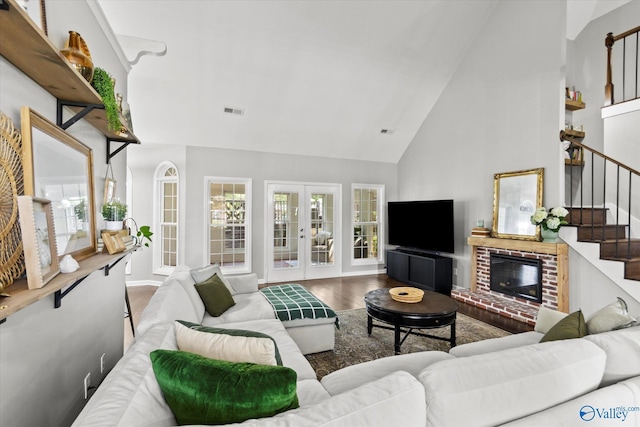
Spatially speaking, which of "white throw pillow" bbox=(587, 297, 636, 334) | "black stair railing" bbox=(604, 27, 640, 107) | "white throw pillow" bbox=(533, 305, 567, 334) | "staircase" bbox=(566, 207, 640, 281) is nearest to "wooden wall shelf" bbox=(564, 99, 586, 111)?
"black stair railing" bbox=(604, 27, 640, 107)

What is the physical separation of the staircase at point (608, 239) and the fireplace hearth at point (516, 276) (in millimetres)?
654

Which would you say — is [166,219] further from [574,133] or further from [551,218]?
[574,133]

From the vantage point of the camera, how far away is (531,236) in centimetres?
413

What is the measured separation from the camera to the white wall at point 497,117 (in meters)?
3.99

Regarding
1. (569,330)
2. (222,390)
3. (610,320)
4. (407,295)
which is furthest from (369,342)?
(222,390)

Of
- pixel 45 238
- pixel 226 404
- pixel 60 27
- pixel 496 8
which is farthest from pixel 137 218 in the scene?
pixel 496 8

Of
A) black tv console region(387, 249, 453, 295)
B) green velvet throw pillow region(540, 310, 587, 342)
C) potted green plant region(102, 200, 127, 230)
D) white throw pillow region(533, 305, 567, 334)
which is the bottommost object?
black tv console region(387, 249, 453, 295)

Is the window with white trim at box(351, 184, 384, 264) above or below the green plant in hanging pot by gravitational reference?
below

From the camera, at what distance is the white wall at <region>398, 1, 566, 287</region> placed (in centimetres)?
399

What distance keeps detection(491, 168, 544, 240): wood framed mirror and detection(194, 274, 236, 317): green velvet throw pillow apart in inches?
157

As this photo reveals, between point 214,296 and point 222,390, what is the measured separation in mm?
1917

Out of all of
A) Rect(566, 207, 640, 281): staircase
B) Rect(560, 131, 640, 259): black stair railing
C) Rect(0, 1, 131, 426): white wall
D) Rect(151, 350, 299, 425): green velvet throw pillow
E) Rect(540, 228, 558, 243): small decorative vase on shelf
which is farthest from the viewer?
Rect(540, 228, 558, 243): small decorative vase on shelf

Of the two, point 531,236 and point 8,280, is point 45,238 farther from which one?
point 531,236

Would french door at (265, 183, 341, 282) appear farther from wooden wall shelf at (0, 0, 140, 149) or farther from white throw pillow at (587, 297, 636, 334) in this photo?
white throw pillow at (587, 297, 636, 334)
